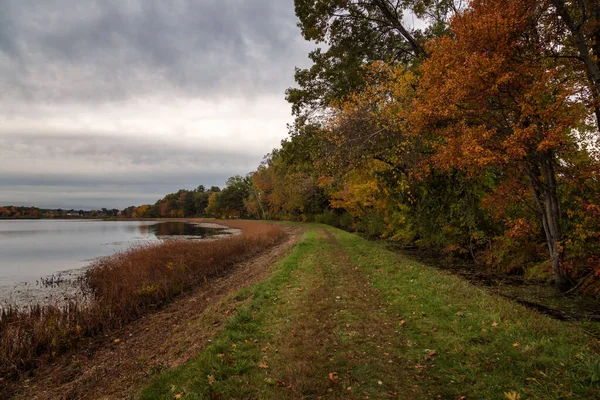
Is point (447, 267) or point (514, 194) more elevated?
point (514, 194)

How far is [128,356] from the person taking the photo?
714cm

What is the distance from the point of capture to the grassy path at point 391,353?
14.1ft

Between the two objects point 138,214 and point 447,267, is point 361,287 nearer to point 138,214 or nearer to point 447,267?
point 447,267

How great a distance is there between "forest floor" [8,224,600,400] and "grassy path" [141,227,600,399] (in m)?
0.02

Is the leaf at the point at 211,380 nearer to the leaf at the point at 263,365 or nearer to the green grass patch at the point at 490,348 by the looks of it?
the leaf at the point at 263,365

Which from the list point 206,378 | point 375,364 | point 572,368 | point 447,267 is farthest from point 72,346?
point 447,267

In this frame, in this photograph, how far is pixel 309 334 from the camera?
20.5 ft

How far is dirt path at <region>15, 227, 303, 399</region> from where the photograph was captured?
18.6 ft

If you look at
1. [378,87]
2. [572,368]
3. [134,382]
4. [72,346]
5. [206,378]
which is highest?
[378,87]

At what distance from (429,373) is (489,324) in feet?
7.68

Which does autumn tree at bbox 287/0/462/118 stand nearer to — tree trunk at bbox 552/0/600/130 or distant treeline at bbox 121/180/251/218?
tree trunk at bbox 552/0/600/130

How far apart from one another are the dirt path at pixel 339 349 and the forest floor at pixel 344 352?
0.02 m

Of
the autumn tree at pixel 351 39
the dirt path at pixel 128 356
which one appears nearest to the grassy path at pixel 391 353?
the dirt path at pixel 128 356

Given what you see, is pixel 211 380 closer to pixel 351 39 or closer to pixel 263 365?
pixel 263 365
